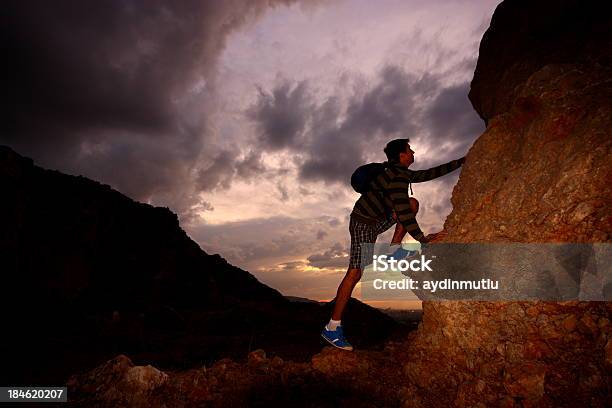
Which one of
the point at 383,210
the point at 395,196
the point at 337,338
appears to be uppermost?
the point at 395,196

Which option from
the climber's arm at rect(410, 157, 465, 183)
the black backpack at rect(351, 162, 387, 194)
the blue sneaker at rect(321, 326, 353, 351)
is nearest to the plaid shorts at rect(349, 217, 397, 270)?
the black backpack at rect(351, 162, 387, 194)

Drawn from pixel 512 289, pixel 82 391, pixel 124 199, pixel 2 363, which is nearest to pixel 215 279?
pixel 124 199

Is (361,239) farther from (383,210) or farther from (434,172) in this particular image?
(434,172)

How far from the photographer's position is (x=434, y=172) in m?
4.59

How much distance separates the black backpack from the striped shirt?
52 mm

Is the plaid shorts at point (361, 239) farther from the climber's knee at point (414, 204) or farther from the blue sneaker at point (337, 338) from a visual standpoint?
the blue sneaker at point (337, 338)

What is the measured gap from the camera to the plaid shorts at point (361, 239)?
456cm

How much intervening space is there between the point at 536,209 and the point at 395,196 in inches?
58.8

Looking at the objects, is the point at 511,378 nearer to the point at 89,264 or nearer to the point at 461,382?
the point at 461,382

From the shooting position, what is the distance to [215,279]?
2705cm

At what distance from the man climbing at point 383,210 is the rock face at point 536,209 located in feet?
1.55

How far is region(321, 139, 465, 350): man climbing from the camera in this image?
4336 millimetres

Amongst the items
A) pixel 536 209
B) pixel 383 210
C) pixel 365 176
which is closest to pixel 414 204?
pixel 383 210

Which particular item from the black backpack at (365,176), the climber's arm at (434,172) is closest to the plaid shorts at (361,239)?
the black backpack at (365,176)
